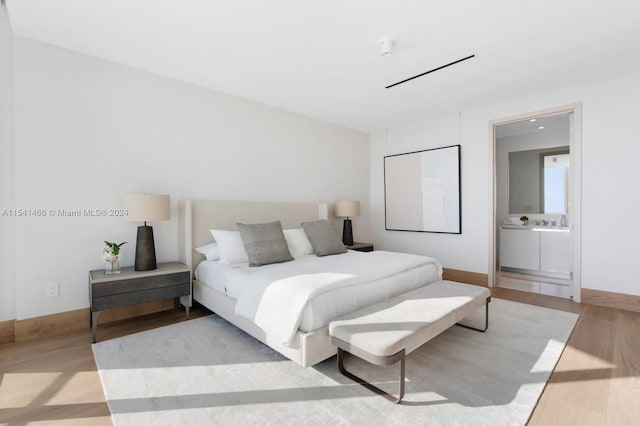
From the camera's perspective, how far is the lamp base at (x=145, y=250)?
9.58ft

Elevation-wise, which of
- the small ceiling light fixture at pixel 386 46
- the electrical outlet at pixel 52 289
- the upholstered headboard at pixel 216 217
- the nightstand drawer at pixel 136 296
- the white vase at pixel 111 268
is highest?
the small ceiling light fixture at pixel 386 46

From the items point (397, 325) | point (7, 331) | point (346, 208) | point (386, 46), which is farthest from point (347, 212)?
point (7, 331)

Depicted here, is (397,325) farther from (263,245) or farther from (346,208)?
(346,208)

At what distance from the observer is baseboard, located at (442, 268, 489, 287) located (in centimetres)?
441

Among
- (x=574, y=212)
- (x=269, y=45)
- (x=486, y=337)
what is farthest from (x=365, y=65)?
(x=574, y=212)

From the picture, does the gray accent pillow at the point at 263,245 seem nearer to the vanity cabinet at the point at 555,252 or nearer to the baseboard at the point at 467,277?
the baseboard at the point at 467,277

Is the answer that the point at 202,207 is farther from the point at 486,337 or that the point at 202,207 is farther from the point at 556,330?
the point at 556,330

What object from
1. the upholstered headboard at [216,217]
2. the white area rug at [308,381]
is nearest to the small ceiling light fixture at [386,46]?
the upholstered headboard at [216,217]

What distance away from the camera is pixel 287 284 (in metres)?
2.25

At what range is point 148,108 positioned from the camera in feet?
10.7

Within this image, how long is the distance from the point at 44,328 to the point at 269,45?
3.25m

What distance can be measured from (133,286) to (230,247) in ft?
3.08

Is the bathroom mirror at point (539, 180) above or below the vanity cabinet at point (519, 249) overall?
above

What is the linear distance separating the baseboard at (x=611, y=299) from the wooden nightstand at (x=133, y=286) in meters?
4.54
